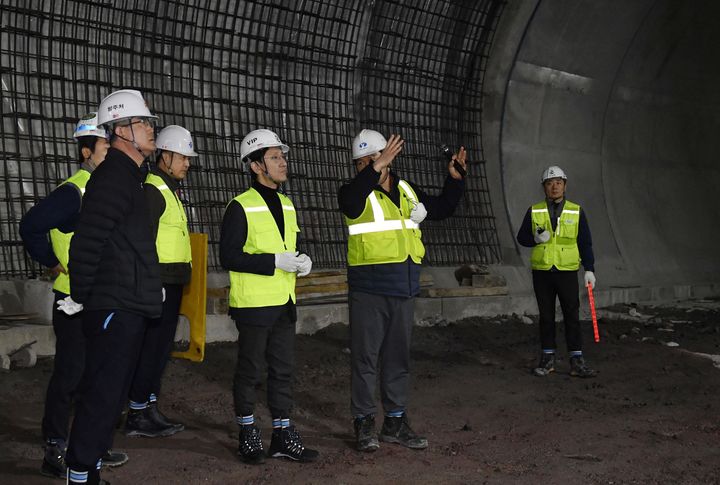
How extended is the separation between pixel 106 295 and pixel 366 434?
2161 millimetres

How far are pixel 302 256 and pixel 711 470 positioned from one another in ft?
8.65

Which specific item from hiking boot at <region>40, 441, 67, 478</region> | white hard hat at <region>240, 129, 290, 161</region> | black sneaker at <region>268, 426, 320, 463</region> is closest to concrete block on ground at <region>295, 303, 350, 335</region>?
black sneaker at <region>268, 426, 320, 463</region>

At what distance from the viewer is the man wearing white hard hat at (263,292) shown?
5.24 metres

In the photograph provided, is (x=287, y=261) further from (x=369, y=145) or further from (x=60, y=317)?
(x=60, y=317)

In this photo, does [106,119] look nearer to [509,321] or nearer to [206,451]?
[206,451]

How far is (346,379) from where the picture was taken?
827 centimetres

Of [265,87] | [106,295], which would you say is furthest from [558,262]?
[106,295]

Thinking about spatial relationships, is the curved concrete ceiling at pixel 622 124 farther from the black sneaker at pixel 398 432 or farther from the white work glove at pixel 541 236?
the black sneaker at pixel 398 432

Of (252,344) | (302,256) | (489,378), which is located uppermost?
(302,256)

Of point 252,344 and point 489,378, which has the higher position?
point 252,344

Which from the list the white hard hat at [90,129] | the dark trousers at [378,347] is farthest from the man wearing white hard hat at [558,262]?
the white hard hat at [90,129]

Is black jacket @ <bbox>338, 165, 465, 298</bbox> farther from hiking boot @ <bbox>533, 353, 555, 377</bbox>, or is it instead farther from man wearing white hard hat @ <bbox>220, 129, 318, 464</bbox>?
hiking boot @ <bbox>533, 353, 555, 377</bbox>

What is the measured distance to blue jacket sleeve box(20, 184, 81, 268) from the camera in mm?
4848

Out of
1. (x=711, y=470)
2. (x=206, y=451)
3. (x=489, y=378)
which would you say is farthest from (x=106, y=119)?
(x=489, y=378)
